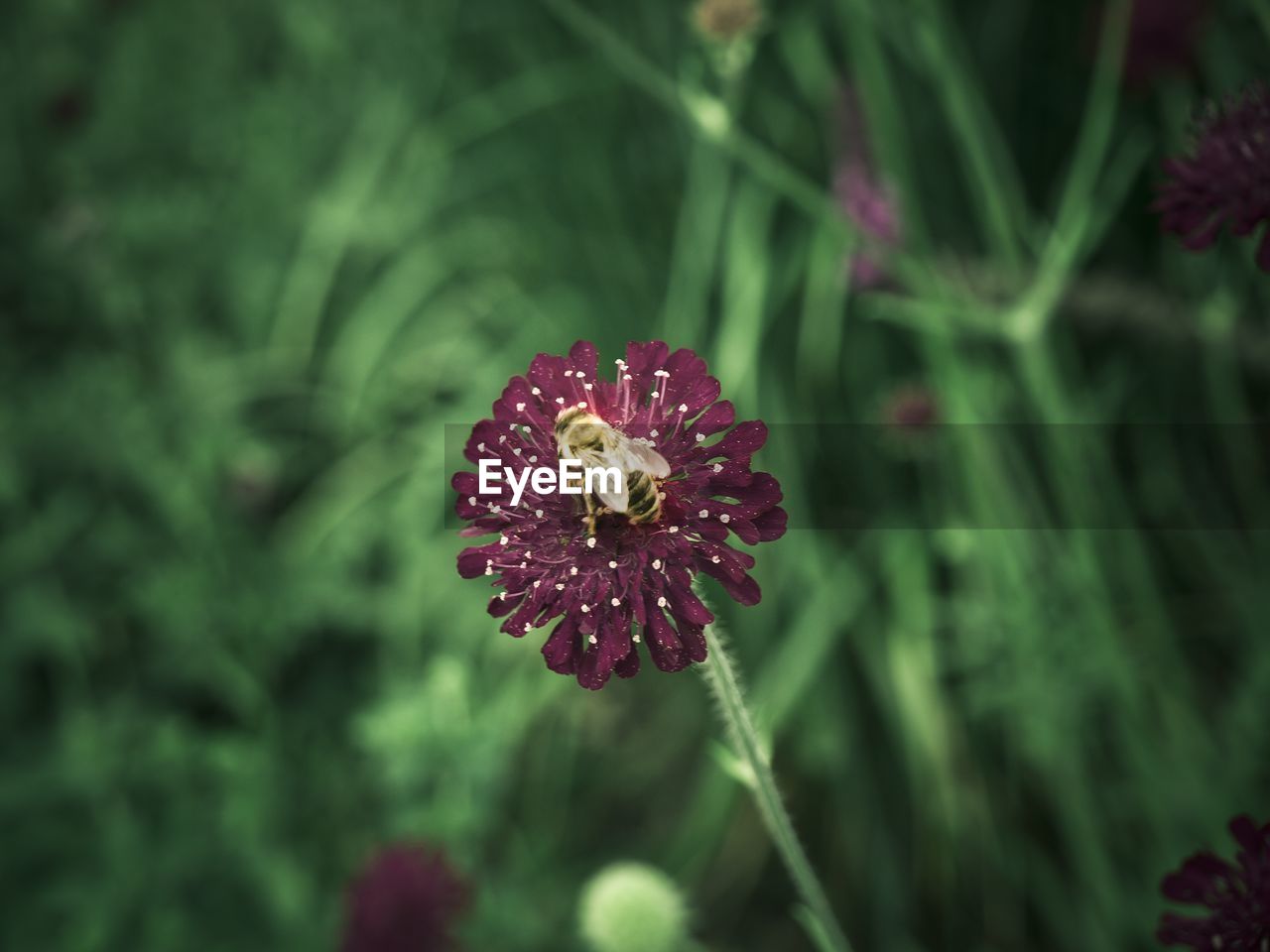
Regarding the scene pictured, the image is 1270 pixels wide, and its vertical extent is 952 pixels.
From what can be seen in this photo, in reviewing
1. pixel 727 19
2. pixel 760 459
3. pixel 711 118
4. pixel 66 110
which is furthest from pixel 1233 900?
pixel 66 110

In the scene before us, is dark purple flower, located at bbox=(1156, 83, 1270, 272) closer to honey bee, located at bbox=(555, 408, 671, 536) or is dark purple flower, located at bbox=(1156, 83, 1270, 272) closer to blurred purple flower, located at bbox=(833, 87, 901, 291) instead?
honey bee, located at bbox=(555, 408, 671, 536)

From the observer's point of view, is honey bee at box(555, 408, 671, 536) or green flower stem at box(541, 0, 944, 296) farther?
green flower stem at box(541, 0, 944, 296)

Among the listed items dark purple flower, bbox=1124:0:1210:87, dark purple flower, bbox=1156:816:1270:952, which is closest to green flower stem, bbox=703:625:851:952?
dark purple flower, bbox=1156:816:1270:952

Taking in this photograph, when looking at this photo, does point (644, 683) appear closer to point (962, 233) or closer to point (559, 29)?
point (962, 233)

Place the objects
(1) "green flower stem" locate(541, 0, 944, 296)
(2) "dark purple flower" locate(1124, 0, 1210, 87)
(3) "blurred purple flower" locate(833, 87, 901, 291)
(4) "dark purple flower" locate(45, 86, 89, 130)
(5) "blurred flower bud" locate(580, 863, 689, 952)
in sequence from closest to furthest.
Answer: (5) "blurred flower bud" locate(580, 863, 689, 952), (1) "green flower stem" locate(541, 0, 944, 296), (2) "dark purple flower" locate(1124, 0, 1210, 87), (3) "blurred purple flower" locate(833, 87, 901, 291), (4) "dark purple flower" locate(45, 86, 89, 130)

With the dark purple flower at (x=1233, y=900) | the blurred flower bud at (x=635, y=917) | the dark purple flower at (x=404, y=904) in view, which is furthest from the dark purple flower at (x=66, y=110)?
the dark purple flower at (x=1233, y=900)

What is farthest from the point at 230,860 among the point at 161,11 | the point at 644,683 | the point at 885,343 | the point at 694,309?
the point at 161,11

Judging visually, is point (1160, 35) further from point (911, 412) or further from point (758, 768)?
point (758, 768)
